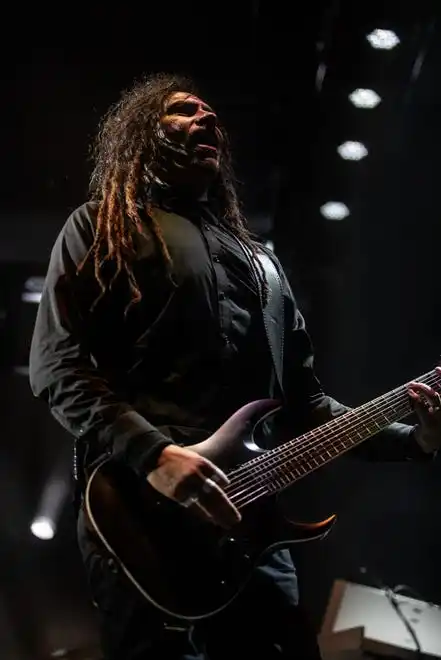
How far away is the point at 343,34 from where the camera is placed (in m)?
2.05

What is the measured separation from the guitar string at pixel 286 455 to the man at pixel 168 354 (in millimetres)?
55

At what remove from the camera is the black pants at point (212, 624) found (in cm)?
100

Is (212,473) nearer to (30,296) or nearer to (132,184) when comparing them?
(132,184)

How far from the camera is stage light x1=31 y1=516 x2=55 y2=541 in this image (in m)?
2.02

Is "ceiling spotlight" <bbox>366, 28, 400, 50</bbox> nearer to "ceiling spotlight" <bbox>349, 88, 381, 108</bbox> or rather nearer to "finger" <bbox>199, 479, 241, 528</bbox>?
"ceiling spotlight" <bbox>349, 88, 381, 108</bbox>

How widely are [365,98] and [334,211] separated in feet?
Result: 1.11

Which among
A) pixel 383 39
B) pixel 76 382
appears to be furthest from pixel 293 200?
pixel 76 382

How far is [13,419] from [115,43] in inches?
41.5

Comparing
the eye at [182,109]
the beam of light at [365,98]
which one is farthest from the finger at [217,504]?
the beam of light at [365,98]

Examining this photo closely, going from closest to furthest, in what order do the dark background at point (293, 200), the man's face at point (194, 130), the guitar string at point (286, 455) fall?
1. the guitar string at point (286, 455)
2. the man's face at point (194, 130)
3. the dark background at point (293, 200)

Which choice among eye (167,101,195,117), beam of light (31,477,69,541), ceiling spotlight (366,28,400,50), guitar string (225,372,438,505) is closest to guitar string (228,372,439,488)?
guitar string (225,372,438,505)

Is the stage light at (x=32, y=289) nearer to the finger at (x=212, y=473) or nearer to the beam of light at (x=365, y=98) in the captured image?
the beam of light at (x=365, y=98)

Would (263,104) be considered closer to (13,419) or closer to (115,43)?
(115,43)

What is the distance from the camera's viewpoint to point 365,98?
2135 mm
